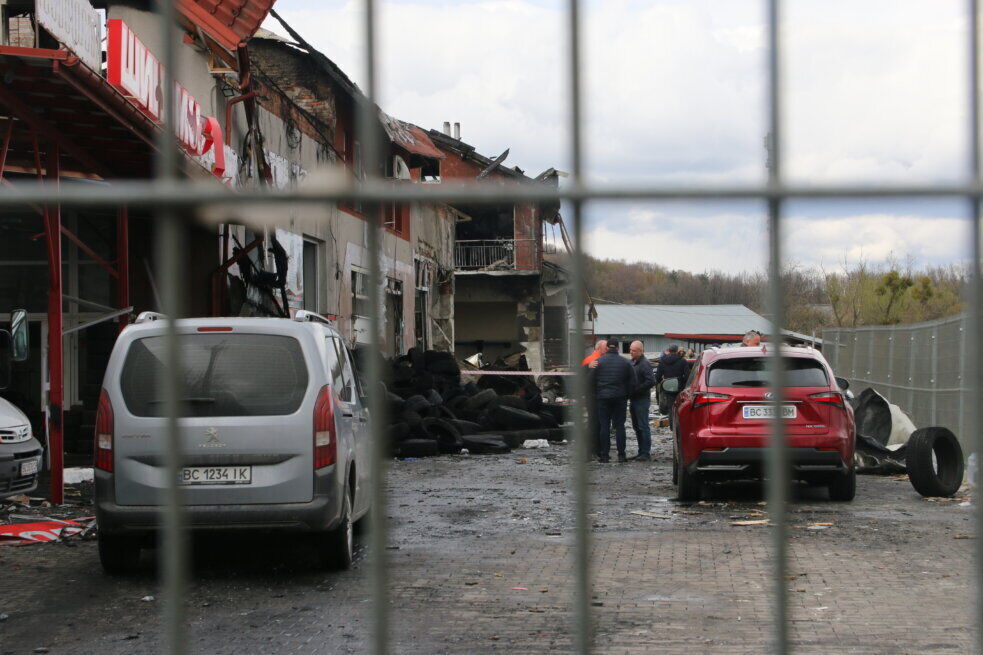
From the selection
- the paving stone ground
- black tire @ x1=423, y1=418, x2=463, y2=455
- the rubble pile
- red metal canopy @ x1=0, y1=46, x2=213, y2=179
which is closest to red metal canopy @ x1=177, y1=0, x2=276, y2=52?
the paving stone ground

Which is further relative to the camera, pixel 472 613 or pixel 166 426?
pixel 472 613

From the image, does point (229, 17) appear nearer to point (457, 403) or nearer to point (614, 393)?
point (614, 393)

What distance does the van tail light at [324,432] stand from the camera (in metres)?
7.40

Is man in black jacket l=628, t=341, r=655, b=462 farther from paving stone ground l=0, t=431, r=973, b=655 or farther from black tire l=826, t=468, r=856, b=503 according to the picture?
paving stone ground l=0, t=431, r=973, b=655

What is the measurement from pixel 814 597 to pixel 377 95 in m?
5.58

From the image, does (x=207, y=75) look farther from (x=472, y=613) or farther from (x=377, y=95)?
(x=377, y=95)

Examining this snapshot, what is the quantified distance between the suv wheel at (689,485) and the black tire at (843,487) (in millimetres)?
1282

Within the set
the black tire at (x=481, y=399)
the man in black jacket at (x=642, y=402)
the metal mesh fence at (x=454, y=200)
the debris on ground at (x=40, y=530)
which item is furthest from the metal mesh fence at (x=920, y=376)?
the metal mesh fence at (x=454, y=200)

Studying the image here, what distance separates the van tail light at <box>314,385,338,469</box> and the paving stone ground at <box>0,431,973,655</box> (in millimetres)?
686

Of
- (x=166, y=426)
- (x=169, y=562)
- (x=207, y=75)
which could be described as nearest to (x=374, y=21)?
(x=166, y=426)

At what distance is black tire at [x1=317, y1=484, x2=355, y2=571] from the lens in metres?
7.54

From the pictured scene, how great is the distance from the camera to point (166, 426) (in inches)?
70.1

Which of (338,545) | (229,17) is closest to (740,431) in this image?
(338,545)

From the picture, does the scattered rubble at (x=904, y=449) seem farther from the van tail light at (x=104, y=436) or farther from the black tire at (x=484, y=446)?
the van tail light at (x=104, y=436)
